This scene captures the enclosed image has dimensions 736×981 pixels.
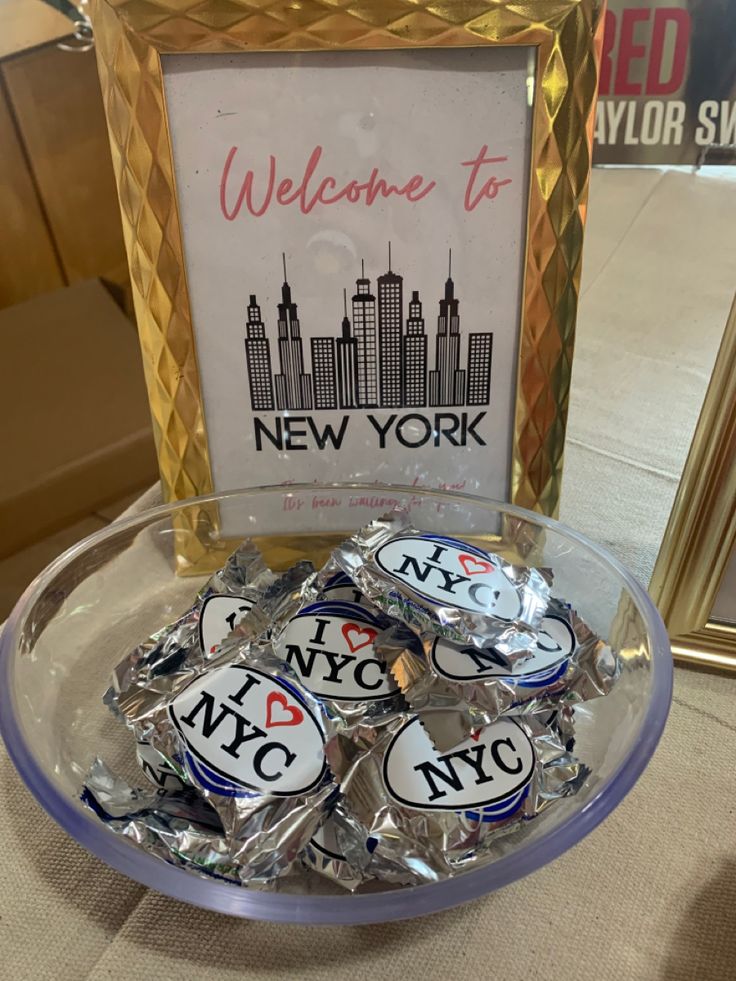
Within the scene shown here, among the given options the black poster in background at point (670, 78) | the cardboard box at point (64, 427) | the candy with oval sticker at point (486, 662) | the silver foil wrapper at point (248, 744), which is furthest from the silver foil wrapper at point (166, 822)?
the black poster in background at point (670, 78)

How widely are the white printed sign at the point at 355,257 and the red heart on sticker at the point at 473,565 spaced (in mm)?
99

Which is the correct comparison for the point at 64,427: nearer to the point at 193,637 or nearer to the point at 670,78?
the point at 193,637

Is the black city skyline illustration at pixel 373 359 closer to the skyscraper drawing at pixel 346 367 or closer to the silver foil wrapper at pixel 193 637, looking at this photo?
the skyscraper drawing at pixel 346 367

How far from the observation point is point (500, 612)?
1.35 feet

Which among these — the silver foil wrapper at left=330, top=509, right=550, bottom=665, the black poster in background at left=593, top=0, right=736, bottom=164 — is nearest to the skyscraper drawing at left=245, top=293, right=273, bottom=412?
the silver foil wrapper at left=330, top=509, right=550, bottom=665

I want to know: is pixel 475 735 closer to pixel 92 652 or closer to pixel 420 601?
pixel 420 601

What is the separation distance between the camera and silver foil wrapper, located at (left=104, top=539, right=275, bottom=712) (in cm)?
43

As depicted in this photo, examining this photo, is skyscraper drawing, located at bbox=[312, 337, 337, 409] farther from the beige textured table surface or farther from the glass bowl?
the beige textured table surface

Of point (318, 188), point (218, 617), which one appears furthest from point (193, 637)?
point (318, 188)

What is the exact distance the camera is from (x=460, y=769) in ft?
1.24

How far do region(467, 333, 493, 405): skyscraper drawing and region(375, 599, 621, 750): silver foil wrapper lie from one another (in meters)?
0.15

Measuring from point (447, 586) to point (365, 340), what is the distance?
15 centimetres

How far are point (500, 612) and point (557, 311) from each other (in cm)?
18

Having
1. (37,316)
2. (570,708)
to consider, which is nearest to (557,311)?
(570,708)
